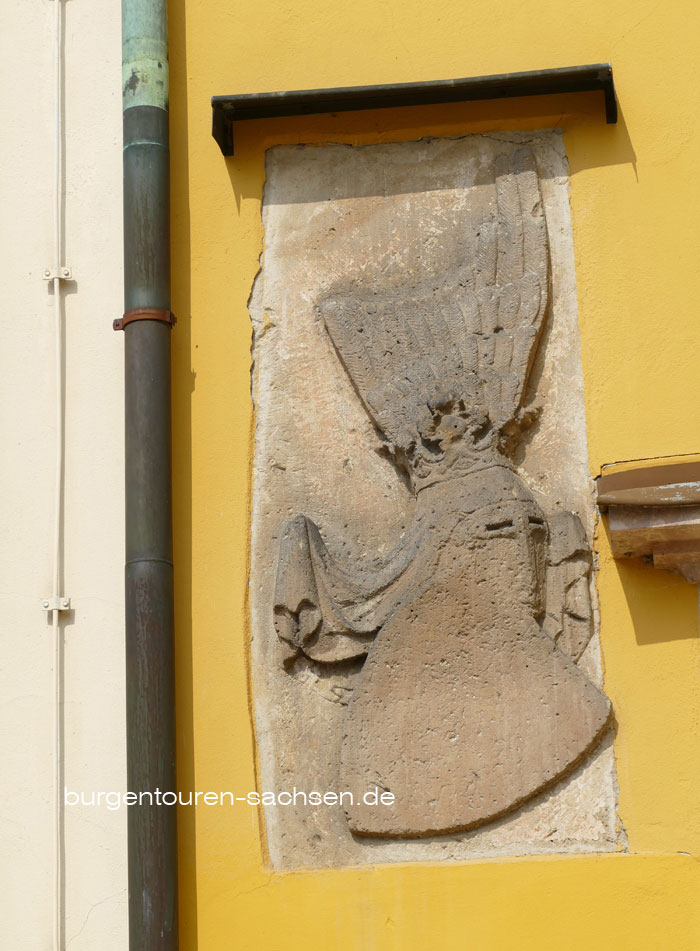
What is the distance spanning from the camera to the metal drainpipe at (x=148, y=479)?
436 centimetres

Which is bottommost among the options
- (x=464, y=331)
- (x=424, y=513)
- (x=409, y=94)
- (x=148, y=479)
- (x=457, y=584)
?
(x=457, y=584)

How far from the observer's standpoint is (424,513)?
4.67 metres

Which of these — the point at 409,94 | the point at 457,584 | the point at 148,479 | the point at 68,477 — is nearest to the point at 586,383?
the point at 457,584

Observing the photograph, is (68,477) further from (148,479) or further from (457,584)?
(457,584)

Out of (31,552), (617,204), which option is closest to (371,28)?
(617,204)

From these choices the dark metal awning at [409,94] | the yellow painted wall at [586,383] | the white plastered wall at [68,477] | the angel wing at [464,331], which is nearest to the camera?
the yellow painted wall at [586,383]

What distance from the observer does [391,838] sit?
4441mm

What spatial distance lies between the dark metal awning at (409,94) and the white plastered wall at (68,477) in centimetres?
44

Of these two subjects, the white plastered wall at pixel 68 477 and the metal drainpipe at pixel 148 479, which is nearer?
the metal drainpipe at pixel 148 479

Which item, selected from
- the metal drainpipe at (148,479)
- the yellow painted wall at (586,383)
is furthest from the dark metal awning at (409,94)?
the metal drainpipe at (148,479)

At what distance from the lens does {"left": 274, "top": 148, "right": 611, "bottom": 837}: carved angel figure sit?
442 centimetres

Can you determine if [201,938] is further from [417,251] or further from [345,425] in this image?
[417,251]

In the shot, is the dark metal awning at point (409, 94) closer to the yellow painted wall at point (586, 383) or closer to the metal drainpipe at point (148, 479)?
the yellow painted wall at point (586, 383)

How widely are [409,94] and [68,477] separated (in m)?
1.56
